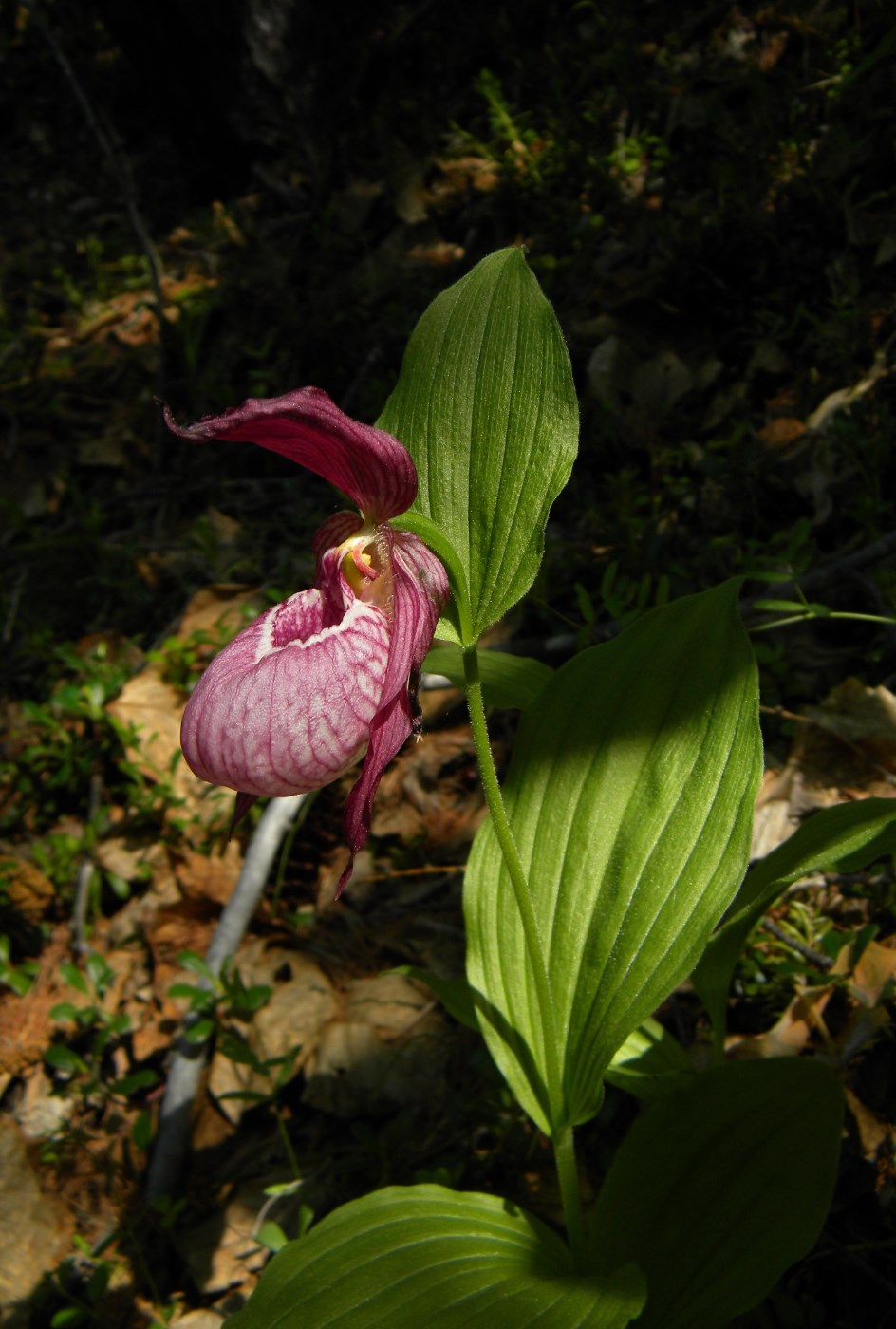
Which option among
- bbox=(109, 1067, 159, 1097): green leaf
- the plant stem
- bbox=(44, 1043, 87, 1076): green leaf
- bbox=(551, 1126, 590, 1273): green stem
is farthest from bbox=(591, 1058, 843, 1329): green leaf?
bbox=(44, 1043, 87, 1076): green leaf

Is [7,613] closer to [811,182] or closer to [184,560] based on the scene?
[184,560]

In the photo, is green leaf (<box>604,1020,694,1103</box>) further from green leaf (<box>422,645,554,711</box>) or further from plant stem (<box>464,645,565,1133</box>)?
green leaf (<box>422,645,554,711</box>)


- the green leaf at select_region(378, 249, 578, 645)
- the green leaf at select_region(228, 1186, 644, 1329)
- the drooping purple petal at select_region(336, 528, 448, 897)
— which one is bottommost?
the green leaf at select_region(228, 1186, 644, 1329)

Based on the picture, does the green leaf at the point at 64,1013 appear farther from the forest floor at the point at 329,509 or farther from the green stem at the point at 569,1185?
the green stem at the point at 569,1185

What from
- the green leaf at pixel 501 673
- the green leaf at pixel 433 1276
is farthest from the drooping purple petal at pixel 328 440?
the green leaf at pixel 433 1276

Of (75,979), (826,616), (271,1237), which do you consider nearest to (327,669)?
(826,616)

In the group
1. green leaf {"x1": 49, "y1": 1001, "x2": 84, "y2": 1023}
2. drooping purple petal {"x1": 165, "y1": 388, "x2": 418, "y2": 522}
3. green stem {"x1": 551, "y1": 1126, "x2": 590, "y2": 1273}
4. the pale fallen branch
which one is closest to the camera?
drooping purple petal {"x1": 165, "y1": 388, "x2": 418, "y2": 522}
